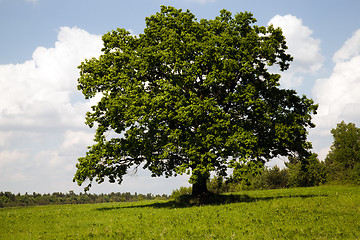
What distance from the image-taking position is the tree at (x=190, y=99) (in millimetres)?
25891

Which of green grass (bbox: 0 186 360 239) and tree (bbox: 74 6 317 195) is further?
tree (bbox: 74 6 317 195)

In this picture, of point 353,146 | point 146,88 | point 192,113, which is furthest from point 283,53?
point 353,146

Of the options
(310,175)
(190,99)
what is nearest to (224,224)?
(190,99)

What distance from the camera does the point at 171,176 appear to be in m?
30.0

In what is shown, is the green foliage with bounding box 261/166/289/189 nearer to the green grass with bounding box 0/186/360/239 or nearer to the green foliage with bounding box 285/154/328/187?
the green foliage with bounding box 285/154/328/187

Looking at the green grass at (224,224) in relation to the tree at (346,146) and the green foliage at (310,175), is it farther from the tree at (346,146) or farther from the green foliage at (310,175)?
the tree at (346,146)

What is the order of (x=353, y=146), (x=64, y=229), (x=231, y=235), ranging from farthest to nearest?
(x=353, y=146)
(x=64, y=229)
(x=231, y=235)

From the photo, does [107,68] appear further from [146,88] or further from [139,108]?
[139,108]

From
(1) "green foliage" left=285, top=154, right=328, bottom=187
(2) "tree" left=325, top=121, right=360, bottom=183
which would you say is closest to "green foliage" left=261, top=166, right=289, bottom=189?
(1) "green foliage" left=285, top=154, right=328, bottom=187

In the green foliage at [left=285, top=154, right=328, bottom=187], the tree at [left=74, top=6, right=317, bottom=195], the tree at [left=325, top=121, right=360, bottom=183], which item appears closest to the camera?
the tree at [left=74, top=6, right=317, bottom=195]

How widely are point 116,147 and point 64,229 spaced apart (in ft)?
28.9

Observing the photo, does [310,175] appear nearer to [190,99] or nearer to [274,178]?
[274,178]

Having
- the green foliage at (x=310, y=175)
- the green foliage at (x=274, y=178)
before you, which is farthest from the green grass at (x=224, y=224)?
the green foliage at (x=274, y=178)

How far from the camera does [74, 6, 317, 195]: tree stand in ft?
84.9
